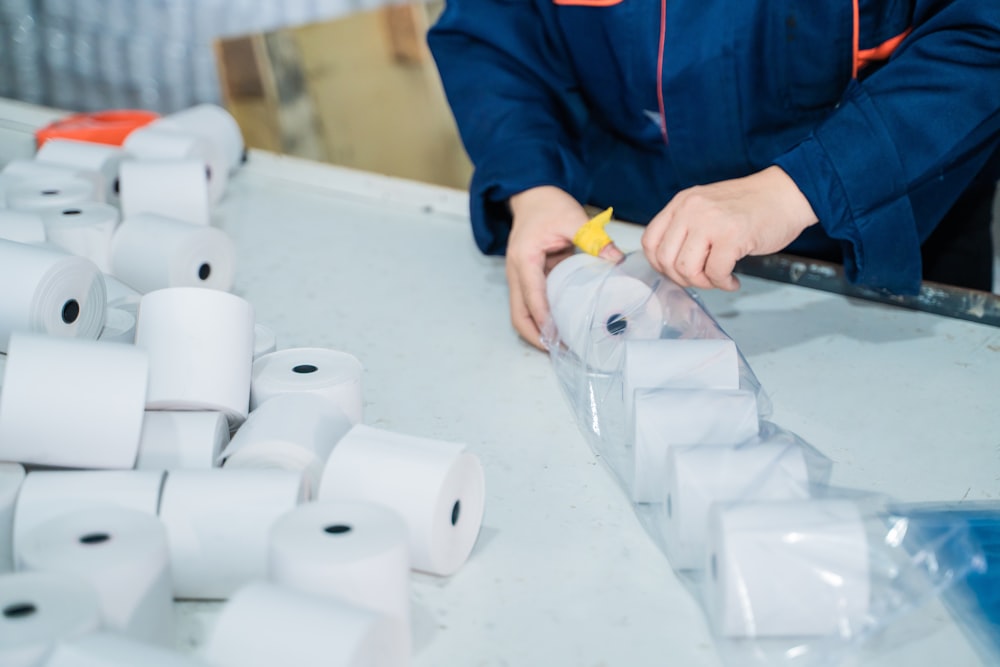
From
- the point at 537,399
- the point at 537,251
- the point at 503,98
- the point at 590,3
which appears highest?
the point at 590,3

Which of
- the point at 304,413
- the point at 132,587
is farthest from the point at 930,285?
the point at 132,587

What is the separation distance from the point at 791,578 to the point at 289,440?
0.42 meters

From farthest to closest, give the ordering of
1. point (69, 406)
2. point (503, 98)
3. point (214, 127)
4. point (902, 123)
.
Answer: point (214, 127), point (503, 98), point (902, 123), point (69, 406)

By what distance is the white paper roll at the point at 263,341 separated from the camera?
1.10 meters

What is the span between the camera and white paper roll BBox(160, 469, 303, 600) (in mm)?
799

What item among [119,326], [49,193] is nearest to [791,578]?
[119,326]

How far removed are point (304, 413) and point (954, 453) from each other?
608 mm

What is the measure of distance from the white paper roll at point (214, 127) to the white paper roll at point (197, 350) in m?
0.75

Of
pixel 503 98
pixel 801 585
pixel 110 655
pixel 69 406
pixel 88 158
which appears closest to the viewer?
pixel 110 655

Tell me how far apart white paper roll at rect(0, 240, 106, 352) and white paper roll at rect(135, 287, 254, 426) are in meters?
0.10

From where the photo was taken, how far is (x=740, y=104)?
1312 millimetres

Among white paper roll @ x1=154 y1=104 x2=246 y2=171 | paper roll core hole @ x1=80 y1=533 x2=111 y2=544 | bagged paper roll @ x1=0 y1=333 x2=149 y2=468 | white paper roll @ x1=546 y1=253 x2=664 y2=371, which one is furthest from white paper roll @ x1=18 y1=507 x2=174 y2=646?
white paper roll @ x1=154 y1=104 x2=246 y2=171

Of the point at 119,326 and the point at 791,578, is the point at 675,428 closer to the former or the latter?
the point at 791,578

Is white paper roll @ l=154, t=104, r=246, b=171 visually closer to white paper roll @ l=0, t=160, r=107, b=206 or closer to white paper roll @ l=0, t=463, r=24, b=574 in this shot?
white paper roll @ l=0, t=160, r=107, b=206
